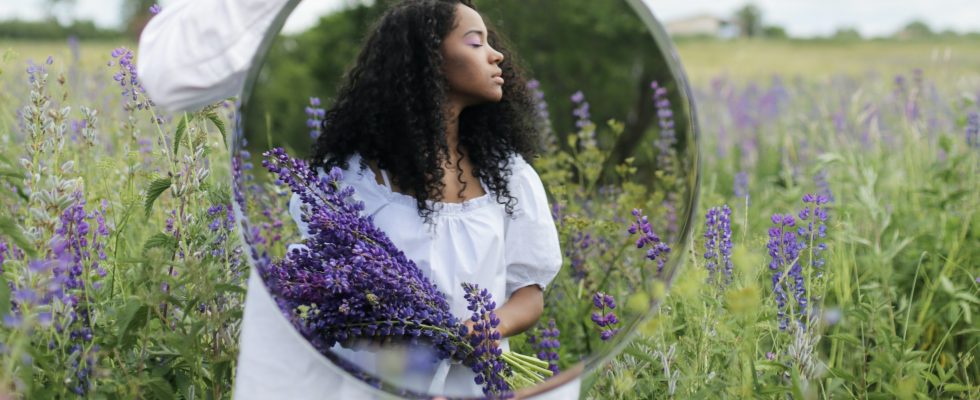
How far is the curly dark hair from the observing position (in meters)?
1.46

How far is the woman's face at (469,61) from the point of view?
4.83ft

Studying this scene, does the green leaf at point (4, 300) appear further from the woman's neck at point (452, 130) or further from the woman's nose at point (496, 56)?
the woman's nose at point (496, 56)

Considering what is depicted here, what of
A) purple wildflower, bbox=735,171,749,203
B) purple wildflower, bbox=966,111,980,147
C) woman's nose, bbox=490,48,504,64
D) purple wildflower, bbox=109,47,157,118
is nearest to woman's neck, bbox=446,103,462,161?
woman's nose, bbox=490,48,504,64

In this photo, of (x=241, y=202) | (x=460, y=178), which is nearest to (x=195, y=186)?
(x=241, y=202)

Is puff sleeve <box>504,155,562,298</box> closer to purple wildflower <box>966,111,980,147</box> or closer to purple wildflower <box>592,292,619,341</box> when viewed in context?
purple wildflower <box>592,292,619,341</box>

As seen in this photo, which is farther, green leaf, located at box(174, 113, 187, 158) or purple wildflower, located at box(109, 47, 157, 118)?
purple wildflower, located at box(109, 47, 157, 118)

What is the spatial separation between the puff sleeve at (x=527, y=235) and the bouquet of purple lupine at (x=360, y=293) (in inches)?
5.1

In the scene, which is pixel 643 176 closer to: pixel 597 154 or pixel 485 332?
pixel 597 154

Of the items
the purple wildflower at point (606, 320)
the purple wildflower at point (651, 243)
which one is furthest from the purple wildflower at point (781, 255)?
the purple wildflower at point (606, 320)

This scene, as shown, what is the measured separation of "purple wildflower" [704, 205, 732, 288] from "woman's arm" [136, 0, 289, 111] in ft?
2.99

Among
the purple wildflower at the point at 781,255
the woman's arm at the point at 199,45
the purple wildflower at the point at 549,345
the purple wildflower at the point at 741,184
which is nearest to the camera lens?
the woman's arm at the point at 199,45

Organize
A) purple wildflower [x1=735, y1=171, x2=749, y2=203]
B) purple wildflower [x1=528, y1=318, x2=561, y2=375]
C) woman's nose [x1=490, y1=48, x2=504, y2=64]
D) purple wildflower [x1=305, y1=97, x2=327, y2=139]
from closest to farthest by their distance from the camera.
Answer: woman's nose [x1=490, y1=48, x2=504, y2=64] < purple wildflower [x1=305, y1=97, x2=327, y2=139] < purple wildflower [x1=528, y1=318, x2=561, y2=375] < purple wildflower [x1=735, y1=171, x2=749, y2=203]

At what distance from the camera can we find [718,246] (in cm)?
173

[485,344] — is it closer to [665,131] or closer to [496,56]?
[496,56]
